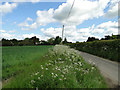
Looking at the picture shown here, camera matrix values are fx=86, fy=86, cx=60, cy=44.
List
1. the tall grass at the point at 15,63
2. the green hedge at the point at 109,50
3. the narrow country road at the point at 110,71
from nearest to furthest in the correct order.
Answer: the narrow country road at the point at 110,71 → the tall grass at the point at 15,63 → the green hedge at the point at 109,50

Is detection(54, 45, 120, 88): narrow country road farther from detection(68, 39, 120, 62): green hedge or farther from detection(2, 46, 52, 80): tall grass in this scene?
detection(2, 46, 52, 80): tall grass

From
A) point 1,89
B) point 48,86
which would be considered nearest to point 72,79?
point 48,86

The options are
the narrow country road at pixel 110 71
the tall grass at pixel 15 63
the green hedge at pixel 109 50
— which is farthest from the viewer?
the green hedge at pixel 109 50

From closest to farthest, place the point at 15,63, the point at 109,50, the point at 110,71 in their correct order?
the point at 110,71 < the point at 15,63 < the point at 109,50

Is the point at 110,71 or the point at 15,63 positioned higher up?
the point at 15,63

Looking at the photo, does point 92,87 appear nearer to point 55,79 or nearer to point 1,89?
point 55,79

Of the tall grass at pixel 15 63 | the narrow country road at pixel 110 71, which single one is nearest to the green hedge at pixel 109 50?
the narrow country road at pixel 110 71

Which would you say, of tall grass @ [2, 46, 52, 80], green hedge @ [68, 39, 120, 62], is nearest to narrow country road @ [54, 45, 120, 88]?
green hedge @ [68, 39, 120, 62]

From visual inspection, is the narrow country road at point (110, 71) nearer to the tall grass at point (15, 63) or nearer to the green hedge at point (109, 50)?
the green hedge at point (109, 50)

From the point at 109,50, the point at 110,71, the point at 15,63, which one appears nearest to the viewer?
the point at 110,71

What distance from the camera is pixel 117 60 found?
22.6 ft

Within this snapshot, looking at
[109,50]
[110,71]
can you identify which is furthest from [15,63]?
[109,50]

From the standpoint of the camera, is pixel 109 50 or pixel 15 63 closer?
pixel 15 63

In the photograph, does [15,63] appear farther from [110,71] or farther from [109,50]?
[109,50]
